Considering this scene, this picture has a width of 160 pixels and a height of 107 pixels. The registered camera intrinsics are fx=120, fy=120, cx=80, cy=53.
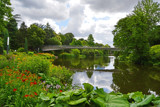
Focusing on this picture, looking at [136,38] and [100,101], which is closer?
[100,101]

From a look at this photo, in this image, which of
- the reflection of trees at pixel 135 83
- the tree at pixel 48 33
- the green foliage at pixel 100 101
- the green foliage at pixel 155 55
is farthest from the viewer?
the tree at pixel 48 33

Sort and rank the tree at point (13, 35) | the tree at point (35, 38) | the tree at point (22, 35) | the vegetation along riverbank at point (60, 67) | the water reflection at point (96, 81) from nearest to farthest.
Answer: the vegetation along riverbank at point (60, 67)
the water reflection at point (96, 81)
the tree at point (35, 38)
the tree at point (13, 35)
the tree at point (22, 35)

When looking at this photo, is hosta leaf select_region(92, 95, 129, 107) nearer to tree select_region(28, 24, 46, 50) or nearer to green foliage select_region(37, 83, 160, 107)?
green foliage select_region(37, 83, 160, 107)

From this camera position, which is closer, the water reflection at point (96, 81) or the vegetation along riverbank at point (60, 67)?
the vegetation along riverbank at point (60, 67)

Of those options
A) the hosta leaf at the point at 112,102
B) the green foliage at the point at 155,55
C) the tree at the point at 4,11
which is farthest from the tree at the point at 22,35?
the hosta leaf at the point at 112,102

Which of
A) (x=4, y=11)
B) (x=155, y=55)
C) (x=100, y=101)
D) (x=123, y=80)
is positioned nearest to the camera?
(x=100, y=101)

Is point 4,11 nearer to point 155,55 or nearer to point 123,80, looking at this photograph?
point 123,80

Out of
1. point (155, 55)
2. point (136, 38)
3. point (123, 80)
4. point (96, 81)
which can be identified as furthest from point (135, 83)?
point (155, 55)

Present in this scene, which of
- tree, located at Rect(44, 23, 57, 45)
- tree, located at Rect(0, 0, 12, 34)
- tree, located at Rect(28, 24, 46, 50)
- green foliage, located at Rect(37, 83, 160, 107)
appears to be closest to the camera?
green foliage, located at Rect(37, 83, 160, 107)

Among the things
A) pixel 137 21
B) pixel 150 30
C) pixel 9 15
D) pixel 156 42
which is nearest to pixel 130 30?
pixel 137 21

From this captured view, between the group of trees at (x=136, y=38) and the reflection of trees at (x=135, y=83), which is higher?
the group of trees at (x=136, y=38)

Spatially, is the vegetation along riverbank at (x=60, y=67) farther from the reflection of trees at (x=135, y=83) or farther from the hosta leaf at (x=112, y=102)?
the reflection of trees at (x=135, y=83)

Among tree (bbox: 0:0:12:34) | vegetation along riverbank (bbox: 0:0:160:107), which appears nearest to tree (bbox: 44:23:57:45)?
vegetation along riverbank (bbox: 0:0:160:107)

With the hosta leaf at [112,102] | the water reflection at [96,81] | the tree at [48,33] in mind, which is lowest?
the water reflection at [96,81]
